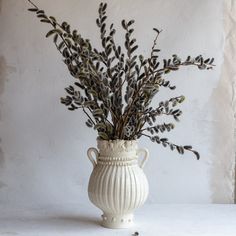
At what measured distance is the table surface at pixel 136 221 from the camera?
4.16 feet

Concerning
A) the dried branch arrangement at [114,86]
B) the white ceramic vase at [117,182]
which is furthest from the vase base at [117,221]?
the dried branch arrangement at [114,86]

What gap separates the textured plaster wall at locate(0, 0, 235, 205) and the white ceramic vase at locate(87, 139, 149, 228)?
30 centimetres

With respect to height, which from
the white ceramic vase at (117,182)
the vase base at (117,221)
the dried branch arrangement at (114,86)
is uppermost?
the dried branch arrangement at (114,86)

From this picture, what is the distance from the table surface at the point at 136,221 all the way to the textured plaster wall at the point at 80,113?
0.27 feet

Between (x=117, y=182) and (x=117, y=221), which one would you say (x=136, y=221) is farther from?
(x=117, y=182)

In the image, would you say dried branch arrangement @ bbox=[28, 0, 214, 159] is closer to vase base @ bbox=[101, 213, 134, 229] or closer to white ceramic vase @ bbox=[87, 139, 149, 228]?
white ceramic vase @ bbox=[87, 139, 149, 228]

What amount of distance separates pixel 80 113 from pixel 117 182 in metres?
0.39

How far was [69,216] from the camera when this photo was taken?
1.43 m

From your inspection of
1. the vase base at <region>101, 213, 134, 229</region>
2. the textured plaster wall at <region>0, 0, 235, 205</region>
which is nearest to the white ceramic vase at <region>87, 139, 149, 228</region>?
the vase base at <region>101, 213, 134, 229</region>

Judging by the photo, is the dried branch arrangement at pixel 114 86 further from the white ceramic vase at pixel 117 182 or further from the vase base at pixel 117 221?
the vase base at pixel 117 221

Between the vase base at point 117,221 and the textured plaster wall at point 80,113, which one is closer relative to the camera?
the vase base at point 117,221

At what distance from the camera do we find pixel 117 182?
1247 millimetres

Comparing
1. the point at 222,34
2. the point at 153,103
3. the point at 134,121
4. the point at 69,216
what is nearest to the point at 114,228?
the point at 69,216

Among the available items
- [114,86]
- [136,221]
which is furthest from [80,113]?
[136,221]
